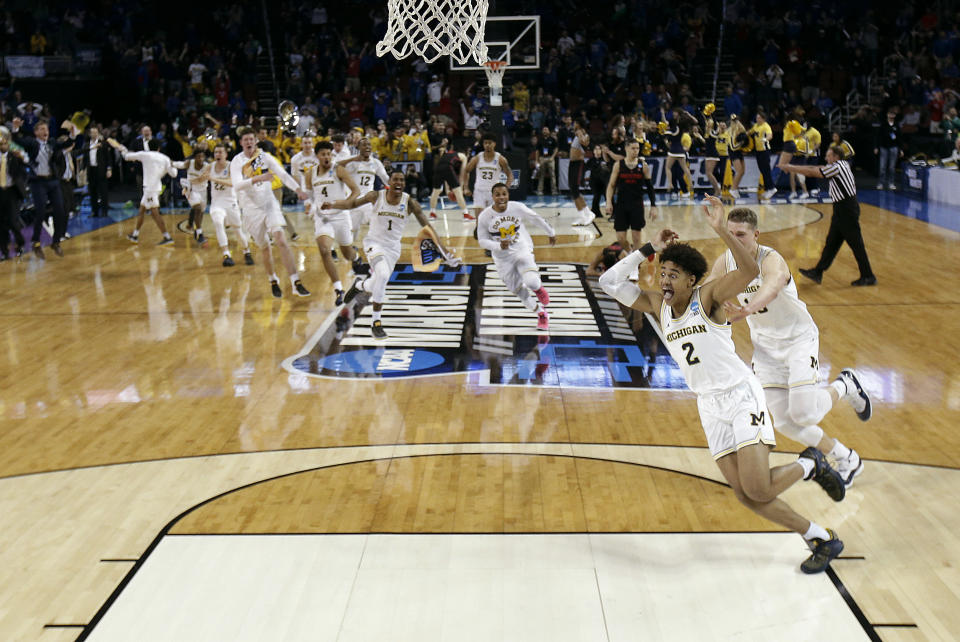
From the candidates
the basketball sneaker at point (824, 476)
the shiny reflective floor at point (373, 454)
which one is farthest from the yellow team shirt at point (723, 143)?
the basketball sneaker at point (824, 476)

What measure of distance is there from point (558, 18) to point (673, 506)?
24962 millimetres

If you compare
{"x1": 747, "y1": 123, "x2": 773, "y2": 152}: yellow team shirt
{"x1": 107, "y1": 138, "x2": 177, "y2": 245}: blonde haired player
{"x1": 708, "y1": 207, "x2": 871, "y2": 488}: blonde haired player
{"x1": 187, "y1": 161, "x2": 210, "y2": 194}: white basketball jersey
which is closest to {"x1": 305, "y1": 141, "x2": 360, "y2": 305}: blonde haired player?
{"x1": 187, "y1": 161, "x2": 210, "y2": 194}: white basketball jersey

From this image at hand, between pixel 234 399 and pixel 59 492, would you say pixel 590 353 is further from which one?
pixel 59 492

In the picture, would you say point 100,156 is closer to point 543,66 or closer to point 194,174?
point 194,174

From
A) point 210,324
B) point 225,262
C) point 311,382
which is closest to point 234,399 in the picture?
point 311,382

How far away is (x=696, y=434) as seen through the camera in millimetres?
7465

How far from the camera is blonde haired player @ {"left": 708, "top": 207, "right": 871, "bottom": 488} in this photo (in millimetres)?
5961

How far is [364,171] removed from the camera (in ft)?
45.2

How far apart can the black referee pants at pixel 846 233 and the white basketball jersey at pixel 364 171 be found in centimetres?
601

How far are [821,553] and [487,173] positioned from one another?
10.3m

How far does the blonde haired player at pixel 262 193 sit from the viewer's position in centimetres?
1205

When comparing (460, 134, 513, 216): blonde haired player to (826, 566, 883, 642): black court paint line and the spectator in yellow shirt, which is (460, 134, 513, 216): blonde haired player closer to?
the spectator in yellow shirt

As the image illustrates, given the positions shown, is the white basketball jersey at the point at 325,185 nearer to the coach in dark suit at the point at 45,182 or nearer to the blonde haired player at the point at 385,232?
the blonde haired player at the point at 385,232

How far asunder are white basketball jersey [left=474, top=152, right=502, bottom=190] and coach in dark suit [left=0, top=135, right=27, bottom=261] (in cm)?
660
